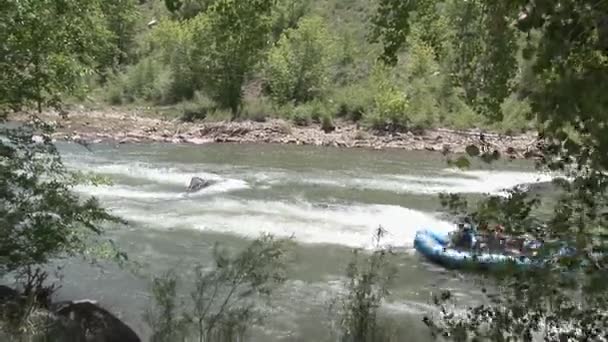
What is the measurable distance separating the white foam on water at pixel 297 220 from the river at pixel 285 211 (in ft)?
0.08

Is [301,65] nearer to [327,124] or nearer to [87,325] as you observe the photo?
[327,124]

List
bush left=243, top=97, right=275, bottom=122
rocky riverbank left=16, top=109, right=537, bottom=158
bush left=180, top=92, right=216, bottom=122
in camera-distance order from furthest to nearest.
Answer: bush left=180, top=92, right=216, bottom=122 → bush left=243, top=97, right=275, bottom=122 → rocky riverbank left=16, top=109, right=537, bottom=158

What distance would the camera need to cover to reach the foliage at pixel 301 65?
41750 millimetres

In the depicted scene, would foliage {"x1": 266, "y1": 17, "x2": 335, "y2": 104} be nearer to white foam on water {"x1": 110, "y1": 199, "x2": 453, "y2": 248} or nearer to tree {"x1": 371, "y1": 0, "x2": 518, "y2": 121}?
white foam on water {"x1": 110, "y1": 199, "x2": 453, "y2": 248}

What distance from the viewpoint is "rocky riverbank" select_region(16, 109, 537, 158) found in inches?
1286

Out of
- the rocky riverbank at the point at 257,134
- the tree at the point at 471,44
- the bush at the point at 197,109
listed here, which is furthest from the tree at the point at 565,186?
the bush at the point at 197,109

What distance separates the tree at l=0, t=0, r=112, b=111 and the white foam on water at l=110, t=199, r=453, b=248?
7538 millimetres

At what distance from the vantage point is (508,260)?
3906mm

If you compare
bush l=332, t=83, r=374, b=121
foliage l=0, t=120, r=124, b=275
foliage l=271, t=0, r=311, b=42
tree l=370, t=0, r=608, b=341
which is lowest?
bush l=332, t=83, r=374, b=121

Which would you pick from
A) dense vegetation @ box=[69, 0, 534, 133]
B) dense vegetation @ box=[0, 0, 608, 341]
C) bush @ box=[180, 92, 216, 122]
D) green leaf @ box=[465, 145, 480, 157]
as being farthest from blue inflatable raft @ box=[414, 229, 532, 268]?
bush @ box=[180, 92, 216, 122]

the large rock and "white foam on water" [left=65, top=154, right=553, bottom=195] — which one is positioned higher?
the large rock

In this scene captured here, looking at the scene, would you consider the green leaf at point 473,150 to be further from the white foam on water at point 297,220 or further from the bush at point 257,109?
the bush at point 257,109

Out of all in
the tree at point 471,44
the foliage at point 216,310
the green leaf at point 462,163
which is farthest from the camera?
the foliage at point 216,310

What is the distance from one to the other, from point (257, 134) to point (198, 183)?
14437mm
